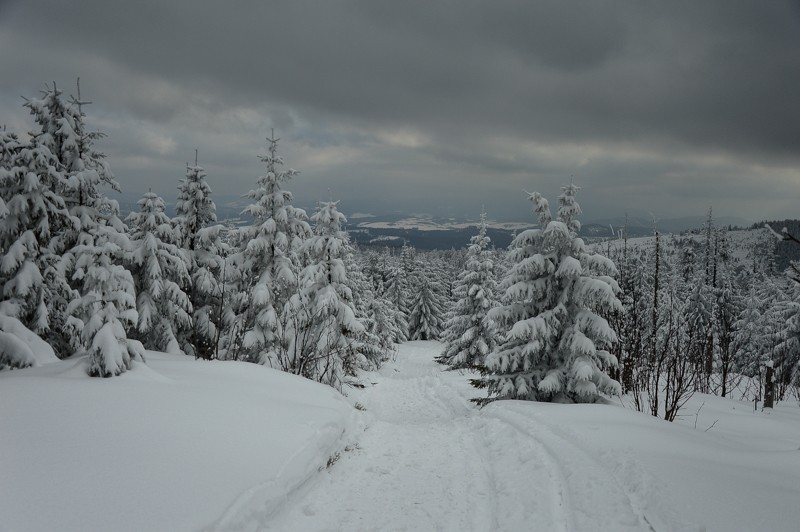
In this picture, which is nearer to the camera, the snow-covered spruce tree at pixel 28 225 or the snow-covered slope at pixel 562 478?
the snow-covered slope at pixel 562 478

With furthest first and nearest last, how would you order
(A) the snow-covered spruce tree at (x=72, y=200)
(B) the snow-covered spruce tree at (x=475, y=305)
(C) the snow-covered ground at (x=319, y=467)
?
1. (B) the snow-covered spruce tree at (x=475, y=305)
2. (A) the snow-covered spruce tree at (x=72, y=200)
3. (C) the snow-covered ground at (x=319, y=467)

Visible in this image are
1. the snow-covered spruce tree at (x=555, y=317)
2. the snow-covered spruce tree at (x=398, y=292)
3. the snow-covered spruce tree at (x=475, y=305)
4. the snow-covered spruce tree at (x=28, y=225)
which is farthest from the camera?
the snow-covered spruce tree at (x=398, y=292)

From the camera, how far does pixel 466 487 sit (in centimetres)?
610

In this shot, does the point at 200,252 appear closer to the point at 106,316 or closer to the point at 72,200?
the point at 72,200

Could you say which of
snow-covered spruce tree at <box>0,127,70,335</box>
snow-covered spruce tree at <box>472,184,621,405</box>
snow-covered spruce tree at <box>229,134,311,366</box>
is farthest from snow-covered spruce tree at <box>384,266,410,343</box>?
snow-covered spruce tree at <box>0,127,70,335</box>

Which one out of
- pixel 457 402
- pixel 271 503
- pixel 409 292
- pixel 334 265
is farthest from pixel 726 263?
pixel 271 503

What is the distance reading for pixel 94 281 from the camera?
271 inches

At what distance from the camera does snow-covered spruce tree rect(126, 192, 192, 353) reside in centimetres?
1363

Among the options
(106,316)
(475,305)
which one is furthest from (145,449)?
(475,305)

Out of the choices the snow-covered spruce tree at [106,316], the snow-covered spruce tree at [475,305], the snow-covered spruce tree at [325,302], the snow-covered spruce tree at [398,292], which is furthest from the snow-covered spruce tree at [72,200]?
the snow-covered spruce tree at [398,292]

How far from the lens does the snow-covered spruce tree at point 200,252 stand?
1567cm

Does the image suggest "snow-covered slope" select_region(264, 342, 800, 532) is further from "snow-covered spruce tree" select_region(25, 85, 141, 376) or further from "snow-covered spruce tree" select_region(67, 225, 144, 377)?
"snow-covered spruce tree" select_region(25, 85, 141, 376)

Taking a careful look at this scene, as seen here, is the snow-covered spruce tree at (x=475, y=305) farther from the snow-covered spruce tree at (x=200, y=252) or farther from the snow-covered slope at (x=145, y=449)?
the snow-covered slope at (x=145, y=449)

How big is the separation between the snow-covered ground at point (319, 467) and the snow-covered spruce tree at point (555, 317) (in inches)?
96.3
